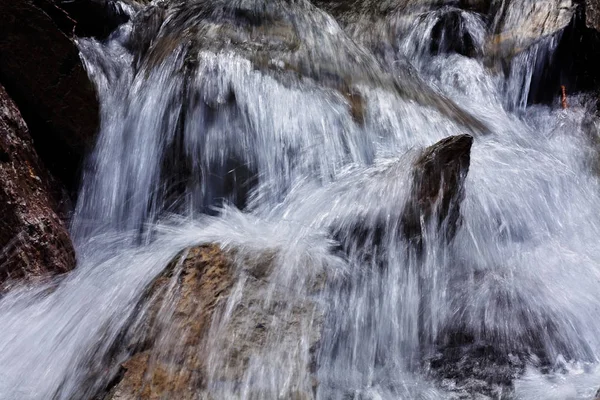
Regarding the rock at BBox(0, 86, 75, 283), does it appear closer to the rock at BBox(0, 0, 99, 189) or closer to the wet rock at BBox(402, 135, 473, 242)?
the rock at BBox(0, 0, 99, 189)

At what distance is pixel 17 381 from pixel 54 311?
0.44 meters

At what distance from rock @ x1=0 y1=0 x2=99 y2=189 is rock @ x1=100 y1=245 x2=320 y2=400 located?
1830 millimetres

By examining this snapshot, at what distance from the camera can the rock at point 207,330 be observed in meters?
2.30

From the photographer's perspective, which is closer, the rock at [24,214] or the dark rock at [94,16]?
the rock at [24,214]

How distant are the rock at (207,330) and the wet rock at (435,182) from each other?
85 centimetres

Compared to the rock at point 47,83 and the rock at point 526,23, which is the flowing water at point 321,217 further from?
the rock at point 526,23

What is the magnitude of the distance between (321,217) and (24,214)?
160 centimetres

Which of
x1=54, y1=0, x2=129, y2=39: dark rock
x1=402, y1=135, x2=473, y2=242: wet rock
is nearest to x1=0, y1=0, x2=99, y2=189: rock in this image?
x1=54, y1=0, x2=129, y2=39: dark rock

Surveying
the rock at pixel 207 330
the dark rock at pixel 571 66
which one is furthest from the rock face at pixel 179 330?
the dark rock at pixel 571 66

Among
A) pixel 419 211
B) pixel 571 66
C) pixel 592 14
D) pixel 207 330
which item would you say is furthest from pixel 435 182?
pixel 592 14

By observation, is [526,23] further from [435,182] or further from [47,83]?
[47,83]

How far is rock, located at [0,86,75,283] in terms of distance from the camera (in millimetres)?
3377

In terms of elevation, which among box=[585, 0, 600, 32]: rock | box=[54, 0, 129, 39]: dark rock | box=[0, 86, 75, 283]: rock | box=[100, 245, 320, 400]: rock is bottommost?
box=[100, 245, 320, 400]: rock

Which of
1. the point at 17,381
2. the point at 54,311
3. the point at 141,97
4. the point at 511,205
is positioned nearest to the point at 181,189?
the point at 141,97
